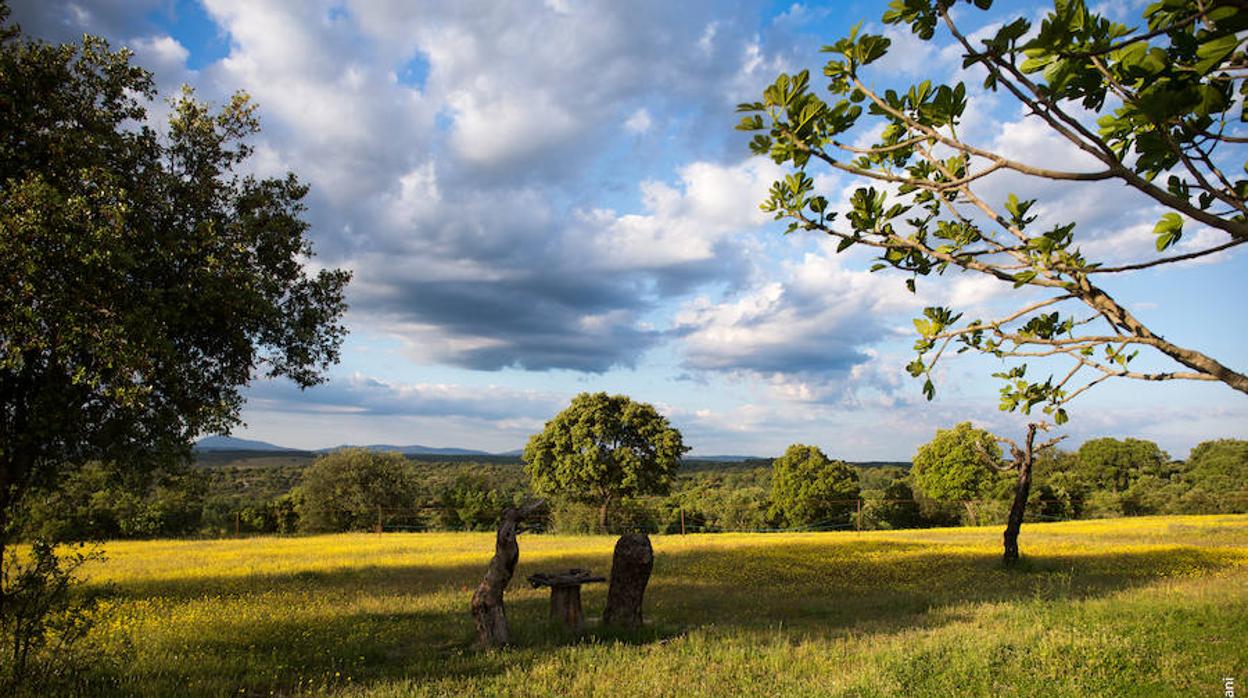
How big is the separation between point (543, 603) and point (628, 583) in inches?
166

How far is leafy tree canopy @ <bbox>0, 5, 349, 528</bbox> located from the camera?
30.6ft

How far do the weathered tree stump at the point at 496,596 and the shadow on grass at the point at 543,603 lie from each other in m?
0.41

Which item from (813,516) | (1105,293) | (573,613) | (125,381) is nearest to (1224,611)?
(573,613)

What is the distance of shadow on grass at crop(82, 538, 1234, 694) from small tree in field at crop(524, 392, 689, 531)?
22.3 meters

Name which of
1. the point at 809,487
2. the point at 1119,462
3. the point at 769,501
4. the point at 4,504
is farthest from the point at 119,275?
the point at 1119,462

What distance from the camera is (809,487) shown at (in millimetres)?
68062

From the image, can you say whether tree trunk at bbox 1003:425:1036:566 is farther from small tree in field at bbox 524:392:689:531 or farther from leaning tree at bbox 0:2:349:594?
small tree in field at bbox 524:392:689:531

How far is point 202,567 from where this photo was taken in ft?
76.0

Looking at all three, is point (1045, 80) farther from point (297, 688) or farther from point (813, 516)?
point (813, 516)

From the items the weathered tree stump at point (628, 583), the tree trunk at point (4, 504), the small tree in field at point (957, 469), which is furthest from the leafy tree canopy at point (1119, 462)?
the tree trunk at point (4, 504)

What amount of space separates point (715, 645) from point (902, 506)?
66.8 meters

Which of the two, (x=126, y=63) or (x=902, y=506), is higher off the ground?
(x=126, y=63)

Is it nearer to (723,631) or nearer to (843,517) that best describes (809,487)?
(843,517)

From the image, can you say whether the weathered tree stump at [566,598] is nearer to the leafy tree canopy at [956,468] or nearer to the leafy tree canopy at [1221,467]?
the leafy tree canopy at [956,468]
